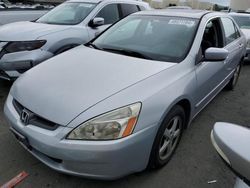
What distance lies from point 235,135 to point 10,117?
2.01 m

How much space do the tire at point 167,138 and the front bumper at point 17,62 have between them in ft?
8.45

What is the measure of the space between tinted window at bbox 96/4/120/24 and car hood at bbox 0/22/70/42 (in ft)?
3.29

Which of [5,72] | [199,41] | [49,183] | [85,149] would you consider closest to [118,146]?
[85,149]

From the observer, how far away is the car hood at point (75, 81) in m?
2.28

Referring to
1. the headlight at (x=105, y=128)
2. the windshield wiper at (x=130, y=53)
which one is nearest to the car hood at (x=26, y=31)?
the windshield wiper at (x=130, y=53)

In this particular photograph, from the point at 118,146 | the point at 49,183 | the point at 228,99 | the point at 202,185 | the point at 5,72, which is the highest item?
the point at 118,146

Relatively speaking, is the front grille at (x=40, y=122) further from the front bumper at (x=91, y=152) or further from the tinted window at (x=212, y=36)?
the tinted window at (x=212, y=36)

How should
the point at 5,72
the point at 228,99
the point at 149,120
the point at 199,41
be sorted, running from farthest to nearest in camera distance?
the point at 228,99 < the point at 5,72 < the point at 199,41 < the point at 149,120

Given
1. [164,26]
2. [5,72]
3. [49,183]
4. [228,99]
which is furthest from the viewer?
[228,99]

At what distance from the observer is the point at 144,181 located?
2.61m

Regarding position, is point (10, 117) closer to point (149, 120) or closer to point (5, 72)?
point (149, 120)

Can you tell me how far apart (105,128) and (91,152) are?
0.21 m

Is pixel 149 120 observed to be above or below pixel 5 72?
above

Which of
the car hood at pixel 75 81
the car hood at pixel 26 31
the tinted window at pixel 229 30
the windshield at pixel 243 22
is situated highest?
the car hood at pixel 75 81
